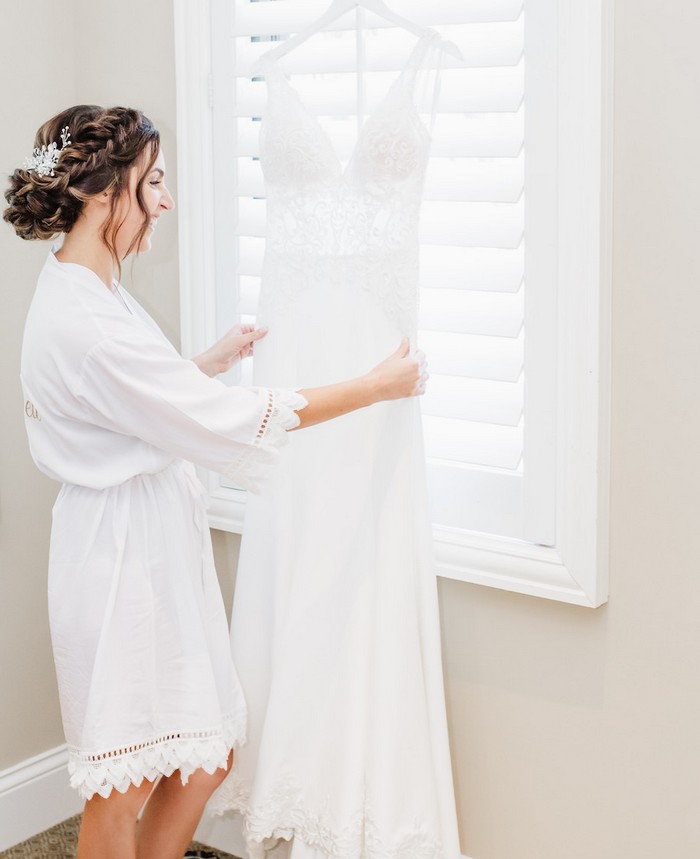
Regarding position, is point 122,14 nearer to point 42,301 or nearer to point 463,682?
point 42,301

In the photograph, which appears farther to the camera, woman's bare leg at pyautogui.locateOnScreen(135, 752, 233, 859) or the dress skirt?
woman's bare leg at pyautogui.locateOnScreen(135, 752, 233, 859)

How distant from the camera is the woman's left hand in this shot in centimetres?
180

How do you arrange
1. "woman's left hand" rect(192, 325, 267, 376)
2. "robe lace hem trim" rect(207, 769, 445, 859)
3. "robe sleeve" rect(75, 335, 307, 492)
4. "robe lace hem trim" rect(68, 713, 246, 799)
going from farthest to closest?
"woman's left hand" rect(192, 325, 267, 376) < "robe lace hem trim" rect(207, 769, 445, 859) < "robe lace hem trim" rect(68, 713, 246, 799) < "robe sleeve" rect(75, 335, 307, 492)

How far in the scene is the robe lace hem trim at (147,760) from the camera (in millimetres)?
1560

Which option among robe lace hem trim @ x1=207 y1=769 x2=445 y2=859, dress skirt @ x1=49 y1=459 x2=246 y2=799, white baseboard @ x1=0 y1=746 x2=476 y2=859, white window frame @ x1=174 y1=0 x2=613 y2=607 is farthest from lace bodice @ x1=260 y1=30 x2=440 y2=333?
white baseboard @ x1=0 y1=746 x2=476 y2=859

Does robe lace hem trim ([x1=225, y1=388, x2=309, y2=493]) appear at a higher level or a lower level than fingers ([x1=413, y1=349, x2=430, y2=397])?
lower

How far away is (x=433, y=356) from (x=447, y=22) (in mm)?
578

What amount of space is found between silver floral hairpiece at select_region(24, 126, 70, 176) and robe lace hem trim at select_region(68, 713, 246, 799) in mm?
932

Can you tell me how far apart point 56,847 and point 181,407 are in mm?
1337

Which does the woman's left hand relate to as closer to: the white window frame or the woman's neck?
the woman's neck

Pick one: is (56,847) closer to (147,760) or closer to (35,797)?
(35,797)

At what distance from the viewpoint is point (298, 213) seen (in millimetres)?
1697

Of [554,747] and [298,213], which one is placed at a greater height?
[298,213]

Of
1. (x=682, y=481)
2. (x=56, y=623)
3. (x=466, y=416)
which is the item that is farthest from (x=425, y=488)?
(x=56, y=623)
